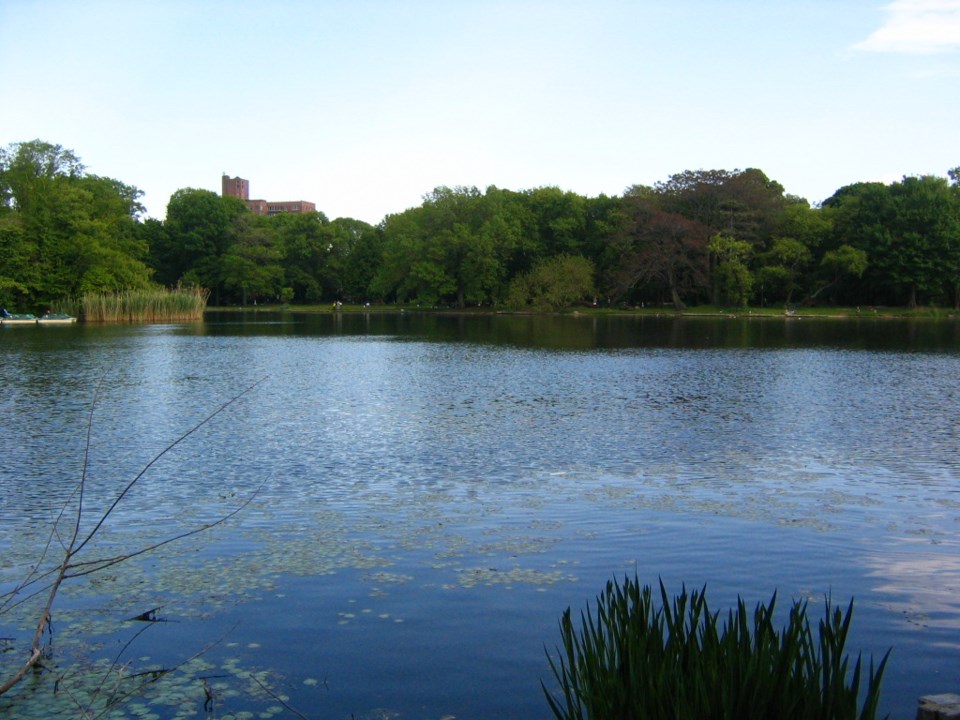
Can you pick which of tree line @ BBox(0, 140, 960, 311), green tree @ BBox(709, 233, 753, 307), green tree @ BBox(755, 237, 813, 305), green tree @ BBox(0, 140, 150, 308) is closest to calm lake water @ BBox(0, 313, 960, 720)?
green tree @ BBox(0, 140, 150, 308)

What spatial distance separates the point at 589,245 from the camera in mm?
84188

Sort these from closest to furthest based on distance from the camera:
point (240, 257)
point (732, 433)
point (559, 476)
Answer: point (559, 476)
point (732, 433)
point (240, 257)

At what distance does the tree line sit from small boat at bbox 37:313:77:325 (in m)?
5.33

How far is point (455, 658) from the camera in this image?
6.33 meters

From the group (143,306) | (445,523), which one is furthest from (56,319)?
(445,523)

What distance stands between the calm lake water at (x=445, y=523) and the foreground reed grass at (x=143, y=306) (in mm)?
40093

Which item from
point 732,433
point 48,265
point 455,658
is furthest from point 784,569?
point 48,265

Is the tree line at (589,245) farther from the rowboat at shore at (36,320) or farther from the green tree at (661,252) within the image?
the rowboat at shore at (36,320)

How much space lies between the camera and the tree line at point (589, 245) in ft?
212

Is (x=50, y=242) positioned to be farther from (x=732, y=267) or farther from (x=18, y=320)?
(x=732, y=267)

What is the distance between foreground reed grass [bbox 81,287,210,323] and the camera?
60750 mm

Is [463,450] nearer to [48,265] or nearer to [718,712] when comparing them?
[718,712]

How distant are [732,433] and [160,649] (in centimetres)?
1218

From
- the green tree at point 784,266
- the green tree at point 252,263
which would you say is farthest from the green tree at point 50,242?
the green tree at point 784,266
